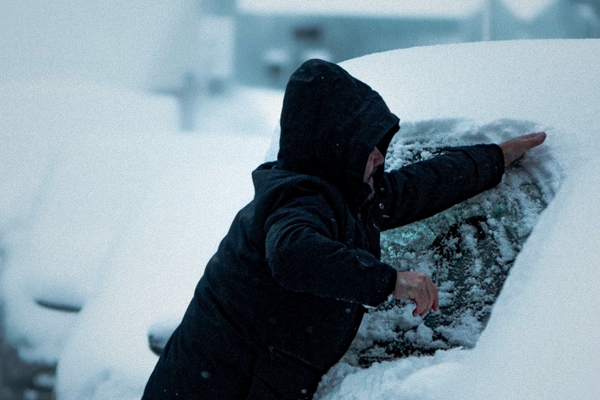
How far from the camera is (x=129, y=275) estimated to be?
239 cm

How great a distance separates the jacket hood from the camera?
4.38 feet

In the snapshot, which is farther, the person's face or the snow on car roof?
the snow on car roof

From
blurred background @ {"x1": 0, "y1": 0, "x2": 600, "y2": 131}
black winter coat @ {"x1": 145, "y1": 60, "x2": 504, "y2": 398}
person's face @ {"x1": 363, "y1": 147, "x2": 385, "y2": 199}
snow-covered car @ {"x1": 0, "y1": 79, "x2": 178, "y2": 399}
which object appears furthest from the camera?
blurred background @ {"x1": 0, "y1": 0, "x2": 600, "y2": 131}

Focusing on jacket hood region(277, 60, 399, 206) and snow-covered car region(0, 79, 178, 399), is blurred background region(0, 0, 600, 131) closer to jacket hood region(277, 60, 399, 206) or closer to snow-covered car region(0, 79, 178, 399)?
snow-covered car region(0, 79, 178, 399)

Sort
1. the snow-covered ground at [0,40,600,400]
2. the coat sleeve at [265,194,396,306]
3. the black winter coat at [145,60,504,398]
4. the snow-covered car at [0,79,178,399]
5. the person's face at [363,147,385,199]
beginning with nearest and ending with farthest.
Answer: the snow-covered ground at [0,40,600,400] → the coat sleeve at [265,194,396,306] → the black winter coat at [145,60,504,398] → the person's face at [363,147,385,199] → the snow-covered car at [0,79,178,399]

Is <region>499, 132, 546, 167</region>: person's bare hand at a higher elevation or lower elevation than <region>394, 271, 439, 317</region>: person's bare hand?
higher

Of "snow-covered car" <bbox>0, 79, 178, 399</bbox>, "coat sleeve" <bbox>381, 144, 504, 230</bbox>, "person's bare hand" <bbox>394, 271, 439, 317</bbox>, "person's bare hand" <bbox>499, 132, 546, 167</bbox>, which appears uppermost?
"person's bare hand" <bbox>499, 132, 546, 167</bbox>

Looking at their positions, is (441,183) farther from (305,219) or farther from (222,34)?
(222,34)

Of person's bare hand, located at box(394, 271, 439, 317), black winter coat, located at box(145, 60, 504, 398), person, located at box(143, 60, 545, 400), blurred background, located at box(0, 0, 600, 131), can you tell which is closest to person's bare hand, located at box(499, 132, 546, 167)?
person, located at box(143, 60, 545, 400)

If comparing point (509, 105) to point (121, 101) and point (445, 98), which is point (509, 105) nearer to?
point (445, 98)

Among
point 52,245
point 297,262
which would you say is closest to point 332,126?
point 297,262

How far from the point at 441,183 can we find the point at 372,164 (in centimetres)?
22

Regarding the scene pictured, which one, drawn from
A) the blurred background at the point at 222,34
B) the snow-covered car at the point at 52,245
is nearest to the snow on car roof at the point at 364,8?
the blurred background at the point at 222,34

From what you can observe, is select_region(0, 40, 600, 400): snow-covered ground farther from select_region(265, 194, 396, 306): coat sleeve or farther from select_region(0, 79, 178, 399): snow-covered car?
select_region(265, 194, 396, 306): coat sleeve
